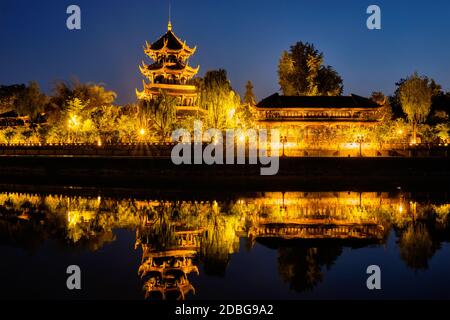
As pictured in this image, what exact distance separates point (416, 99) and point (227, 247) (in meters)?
39.1

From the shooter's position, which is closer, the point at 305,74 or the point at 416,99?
the point at 416,99

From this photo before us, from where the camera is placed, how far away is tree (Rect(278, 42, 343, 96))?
62.4 m

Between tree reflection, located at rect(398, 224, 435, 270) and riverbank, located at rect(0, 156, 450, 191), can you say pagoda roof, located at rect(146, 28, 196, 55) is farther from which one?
tree reflection, located at rect(398, 224, 435, 270)

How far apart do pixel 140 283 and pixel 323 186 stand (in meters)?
22.7

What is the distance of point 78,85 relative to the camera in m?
67.6

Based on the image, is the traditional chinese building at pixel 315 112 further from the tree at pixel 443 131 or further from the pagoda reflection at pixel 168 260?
the pagoda reflection at pixel 168 260

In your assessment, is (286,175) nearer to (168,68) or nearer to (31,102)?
(168,68)

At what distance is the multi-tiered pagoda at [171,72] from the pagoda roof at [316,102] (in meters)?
9.35

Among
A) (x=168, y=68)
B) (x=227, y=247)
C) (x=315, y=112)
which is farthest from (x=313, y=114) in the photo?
(x=227, y=247)

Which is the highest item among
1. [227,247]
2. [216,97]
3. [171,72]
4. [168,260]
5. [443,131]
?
[171,72]

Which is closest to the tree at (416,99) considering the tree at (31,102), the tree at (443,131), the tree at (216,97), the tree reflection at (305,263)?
the tree at (443,131)

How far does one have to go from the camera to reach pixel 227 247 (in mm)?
17766

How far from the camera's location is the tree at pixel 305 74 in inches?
2457
